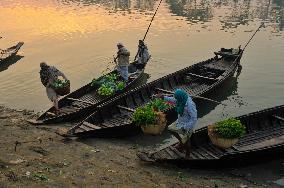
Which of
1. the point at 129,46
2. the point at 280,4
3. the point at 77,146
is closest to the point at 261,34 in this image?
the point at 129,46

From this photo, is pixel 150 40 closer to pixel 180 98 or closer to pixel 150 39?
pixel 150 39

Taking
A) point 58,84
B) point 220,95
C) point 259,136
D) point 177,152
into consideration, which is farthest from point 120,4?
point 177,152

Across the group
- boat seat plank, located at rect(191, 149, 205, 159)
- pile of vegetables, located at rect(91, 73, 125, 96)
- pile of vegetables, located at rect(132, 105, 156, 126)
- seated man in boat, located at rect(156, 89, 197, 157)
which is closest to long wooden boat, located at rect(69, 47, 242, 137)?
pile of vegetables, located at rect(91, 73, 125, 96)

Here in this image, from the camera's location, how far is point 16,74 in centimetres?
2605

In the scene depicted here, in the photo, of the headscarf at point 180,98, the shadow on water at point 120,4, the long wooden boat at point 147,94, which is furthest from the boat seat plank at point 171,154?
the shadow on water at point 120,4

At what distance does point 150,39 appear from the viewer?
→ 3406 centimetres

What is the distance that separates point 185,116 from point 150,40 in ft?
73.3

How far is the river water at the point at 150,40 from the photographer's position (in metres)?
21.9

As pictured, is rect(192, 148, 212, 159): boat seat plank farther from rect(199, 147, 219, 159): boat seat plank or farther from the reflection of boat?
the reflection of boat

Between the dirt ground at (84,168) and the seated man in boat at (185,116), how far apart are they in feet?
3.56

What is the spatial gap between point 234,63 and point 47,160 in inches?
535

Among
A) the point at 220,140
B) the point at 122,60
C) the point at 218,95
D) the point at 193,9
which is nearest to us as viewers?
the point at 220,140

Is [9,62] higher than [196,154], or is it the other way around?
[196,154]

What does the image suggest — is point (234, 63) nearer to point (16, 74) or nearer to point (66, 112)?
point (66, 112)
